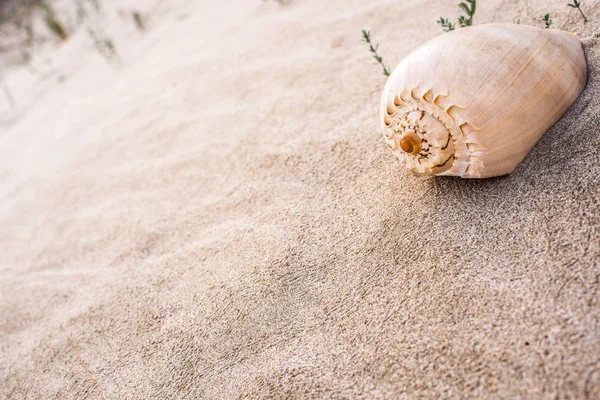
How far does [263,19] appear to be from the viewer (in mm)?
2709

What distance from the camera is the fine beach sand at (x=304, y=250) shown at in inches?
38.0

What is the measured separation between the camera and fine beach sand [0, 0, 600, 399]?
966 millimetres

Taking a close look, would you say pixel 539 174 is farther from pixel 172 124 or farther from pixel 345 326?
pixel 172 124

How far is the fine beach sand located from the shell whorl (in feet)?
0.42

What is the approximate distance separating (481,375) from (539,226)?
38 centimetres

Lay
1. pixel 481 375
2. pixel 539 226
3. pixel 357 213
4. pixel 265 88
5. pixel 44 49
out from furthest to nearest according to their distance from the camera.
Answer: pixel 44 49 → pixel 265 88 → pixel 357 213 → pixel 539 226 → pixel 481 375

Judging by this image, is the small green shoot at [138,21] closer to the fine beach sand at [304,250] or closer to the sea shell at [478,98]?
the fine beach sand at [304,250]

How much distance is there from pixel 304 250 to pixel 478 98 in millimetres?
599

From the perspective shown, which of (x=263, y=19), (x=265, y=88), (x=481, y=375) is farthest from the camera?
(x=263, y=19)

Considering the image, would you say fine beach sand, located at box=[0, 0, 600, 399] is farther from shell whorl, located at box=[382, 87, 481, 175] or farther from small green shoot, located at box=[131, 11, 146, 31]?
small green shoot, located at box=[131, 11, 146, 31]

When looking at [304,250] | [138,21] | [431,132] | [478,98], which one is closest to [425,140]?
[431,132]

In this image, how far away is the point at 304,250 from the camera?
1.30m

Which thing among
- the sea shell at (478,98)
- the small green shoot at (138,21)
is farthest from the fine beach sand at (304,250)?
the small green shoot at (138,21)

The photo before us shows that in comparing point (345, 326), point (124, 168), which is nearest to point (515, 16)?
point (345, 326)
